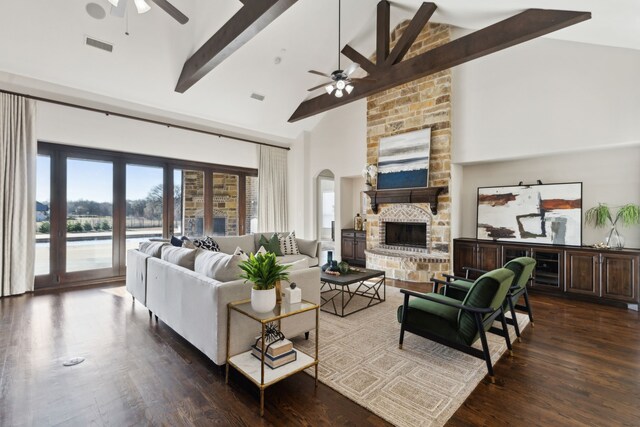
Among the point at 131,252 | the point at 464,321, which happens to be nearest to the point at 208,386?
the point at 464,321

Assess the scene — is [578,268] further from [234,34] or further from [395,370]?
[234,34]

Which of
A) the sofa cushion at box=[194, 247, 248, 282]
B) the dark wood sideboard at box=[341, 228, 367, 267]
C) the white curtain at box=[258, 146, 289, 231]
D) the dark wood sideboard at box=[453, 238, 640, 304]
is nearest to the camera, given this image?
the sofa cushion at box=[194, 247, 248, 282]

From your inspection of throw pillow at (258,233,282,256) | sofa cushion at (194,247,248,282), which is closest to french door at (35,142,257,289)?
throw pillow at (258,233,282,256)

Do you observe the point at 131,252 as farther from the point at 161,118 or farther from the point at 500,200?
the point at 500,200

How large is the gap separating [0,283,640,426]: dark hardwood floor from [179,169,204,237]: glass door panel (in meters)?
3.21

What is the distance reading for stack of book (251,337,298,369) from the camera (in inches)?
83.0

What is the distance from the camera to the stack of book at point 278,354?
211cm

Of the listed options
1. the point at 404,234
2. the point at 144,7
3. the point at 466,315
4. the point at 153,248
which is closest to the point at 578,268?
the point at 404,234

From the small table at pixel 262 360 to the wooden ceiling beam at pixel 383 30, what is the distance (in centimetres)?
471

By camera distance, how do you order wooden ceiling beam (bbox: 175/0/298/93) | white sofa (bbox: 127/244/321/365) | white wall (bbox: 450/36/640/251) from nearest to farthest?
1. white sofa (bbox: 127/244/321/365)
2. wooden ceiling beam (bbox: 175/0/298/93)
3. white wall (bbox: 450/36/640/251)

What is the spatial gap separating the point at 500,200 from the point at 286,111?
490 cm

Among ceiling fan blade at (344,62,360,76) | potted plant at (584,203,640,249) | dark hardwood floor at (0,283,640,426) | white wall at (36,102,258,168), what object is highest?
ceiling fan blade at (344,62,360,76)

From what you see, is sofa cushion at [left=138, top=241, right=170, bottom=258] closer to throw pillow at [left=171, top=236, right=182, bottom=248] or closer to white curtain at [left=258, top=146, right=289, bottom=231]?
throw pillow at [left=171, top=236, right=182, bottom=248]

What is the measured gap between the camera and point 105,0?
3.76 metres
